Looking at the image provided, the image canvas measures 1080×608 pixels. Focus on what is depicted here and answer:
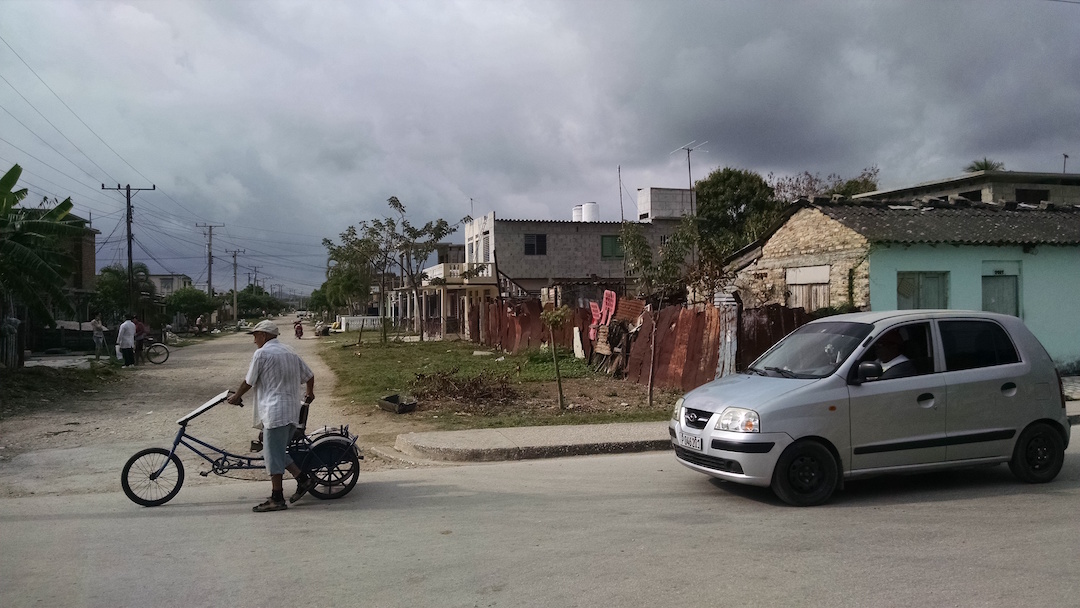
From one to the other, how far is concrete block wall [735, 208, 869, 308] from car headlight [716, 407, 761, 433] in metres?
9.94

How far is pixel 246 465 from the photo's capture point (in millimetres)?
7305

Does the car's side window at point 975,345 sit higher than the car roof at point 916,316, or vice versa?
the car roof at point 916,316

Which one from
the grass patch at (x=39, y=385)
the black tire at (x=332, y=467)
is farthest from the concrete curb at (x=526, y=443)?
the grass patch at (x=39, y=385)

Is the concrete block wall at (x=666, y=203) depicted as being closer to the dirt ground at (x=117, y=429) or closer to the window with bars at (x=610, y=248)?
the window with bars at (x=610, y=248)

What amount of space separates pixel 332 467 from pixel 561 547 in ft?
8.91

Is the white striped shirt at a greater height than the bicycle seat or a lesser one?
greater

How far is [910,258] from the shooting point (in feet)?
51.7

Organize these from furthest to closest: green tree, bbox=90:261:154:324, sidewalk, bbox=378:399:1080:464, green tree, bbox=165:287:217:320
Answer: green tree, bbox=165:287:217:320 < green tree, bbox=90:261:154:324 < sidewalk, bbox=378:399:1080:464

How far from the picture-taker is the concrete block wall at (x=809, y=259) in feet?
51.1

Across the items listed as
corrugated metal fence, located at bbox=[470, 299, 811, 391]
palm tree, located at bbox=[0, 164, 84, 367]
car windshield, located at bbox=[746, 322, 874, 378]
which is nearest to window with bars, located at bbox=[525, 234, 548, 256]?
corrugated metal fence, located at bbox=[470, 299, 811, 391]

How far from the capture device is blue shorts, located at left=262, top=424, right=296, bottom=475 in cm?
670

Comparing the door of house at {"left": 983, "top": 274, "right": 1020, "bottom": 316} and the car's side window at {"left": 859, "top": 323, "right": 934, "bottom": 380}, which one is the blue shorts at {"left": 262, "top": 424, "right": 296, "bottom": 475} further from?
the door of house at {"left": 983, "top": 274, "right": 1020, "bottom": 316}

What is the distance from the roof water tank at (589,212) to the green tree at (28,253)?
3175 cm

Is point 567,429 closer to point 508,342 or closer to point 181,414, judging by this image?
point 181,414
